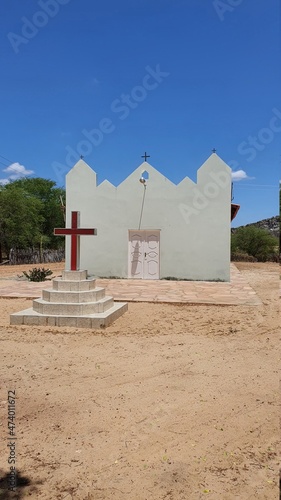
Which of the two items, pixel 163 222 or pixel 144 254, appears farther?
pixel 144 254

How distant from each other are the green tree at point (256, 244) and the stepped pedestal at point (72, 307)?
942 inches

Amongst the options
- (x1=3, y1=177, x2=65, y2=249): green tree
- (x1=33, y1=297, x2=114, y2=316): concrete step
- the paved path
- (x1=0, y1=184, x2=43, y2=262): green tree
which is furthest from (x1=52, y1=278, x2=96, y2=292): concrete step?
(x1=3, y1=177, x2=65, y2=249): green tree

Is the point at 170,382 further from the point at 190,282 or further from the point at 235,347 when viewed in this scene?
the point at 190,282

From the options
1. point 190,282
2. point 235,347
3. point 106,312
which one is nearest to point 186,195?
point 190,282

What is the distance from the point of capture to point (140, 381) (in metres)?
4.52

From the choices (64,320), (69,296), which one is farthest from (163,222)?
(64,320)

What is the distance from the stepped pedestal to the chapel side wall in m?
7.11

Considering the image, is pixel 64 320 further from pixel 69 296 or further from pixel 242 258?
pixel 242 258

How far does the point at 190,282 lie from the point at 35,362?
988 cm

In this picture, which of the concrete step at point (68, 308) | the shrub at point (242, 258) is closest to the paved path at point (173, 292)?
the concrete step at point (68, 308)

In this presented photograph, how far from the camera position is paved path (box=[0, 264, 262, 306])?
9906 mm

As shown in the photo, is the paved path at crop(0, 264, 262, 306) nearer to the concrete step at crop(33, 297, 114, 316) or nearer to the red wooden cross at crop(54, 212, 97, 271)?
the red wooden cross at crop(54, 212, 97, 271)

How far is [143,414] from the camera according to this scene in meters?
3.68

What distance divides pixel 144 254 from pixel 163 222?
58.3 inches
